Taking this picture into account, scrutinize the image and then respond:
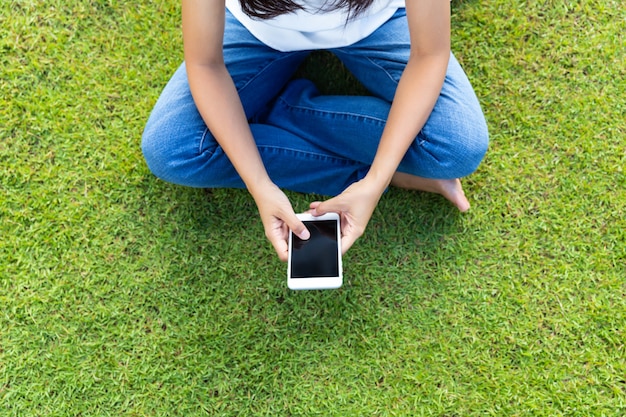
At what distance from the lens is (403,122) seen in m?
1.35

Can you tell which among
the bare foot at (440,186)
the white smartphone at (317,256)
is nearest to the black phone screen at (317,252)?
the white smartphone at (317,256)

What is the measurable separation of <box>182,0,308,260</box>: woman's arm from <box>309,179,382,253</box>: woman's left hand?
0.09 m

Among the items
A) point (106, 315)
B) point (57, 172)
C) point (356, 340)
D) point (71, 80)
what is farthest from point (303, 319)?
point (71, 80)

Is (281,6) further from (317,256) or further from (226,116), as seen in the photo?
(317,256)

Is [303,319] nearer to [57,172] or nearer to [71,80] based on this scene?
[57,172]

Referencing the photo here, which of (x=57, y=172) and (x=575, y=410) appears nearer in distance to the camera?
(x=575, y=410)

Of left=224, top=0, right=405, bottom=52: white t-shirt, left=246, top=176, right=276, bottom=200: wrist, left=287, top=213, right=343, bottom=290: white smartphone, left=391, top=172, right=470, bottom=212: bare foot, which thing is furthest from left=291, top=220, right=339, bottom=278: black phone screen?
left=224, top=0, right=405, bottom=52: white t-shirt

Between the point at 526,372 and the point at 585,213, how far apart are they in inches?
22.0

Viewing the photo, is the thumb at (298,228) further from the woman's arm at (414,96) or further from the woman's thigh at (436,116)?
the woman's thigh at (436,116)

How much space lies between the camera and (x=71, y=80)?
5.95ft

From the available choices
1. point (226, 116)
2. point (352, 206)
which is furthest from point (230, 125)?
point (352, 206)

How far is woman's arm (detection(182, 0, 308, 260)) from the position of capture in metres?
1.34

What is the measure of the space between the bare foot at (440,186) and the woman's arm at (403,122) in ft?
0.92

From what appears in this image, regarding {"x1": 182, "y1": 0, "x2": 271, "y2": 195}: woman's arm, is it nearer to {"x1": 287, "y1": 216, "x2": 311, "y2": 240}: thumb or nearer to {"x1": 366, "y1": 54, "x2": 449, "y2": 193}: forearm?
{"x1": 287, "y1": 216, "x2": 311, "y2": 240}: thumb
